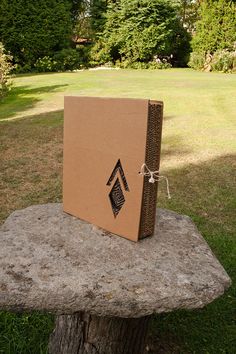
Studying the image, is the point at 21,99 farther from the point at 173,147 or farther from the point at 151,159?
the point at 151,159

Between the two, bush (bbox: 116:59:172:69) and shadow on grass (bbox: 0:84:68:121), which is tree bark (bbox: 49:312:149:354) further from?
bush (bbox: 116:59:172:69)

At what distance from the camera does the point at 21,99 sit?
10062 mm

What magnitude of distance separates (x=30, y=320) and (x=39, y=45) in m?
17.6

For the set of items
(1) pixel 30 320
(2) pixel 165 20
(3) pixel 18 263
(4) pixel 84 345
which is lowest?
(1) pixel 30 320

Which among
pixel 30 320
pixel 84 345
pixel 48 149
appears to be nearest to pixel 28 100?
pixel 48 149

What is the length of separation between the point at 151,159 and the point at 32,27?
18.2 meters

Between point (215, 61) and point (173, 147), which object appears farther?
point (215, 61)

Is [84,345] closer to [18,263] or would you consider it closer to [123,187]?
[18,263]

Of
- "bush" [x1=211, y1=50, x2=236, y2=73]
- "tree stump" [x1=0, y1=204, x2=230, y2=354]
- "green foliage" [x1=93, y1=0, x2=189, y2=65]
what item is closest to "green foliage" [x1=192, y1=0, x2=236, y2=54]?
"bush" [x1=211, y1=50, x2=236, y2=73]

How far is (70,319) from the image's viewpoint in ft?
6.14

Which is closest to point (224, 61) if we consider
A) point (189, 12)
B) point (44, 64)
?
point (44, 64)

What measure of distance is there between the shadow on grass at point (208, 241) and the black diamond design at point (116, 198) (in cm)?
109

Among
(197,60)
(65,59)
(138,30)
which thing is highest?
(138,30)

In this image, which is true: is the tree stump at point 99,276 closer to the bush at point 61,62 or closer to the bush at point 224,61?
the bush at point 61,62
